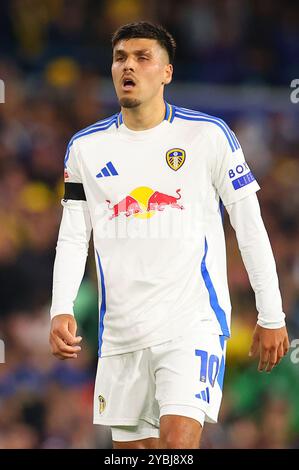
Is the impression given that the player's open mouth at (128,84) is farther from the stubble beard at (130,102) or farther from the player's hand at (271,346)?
the player's hand at (271,346)

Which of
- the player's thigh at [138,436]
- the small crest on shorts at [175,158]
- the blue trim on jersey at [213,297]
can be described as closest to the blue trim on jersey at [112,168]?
the small crest on shorts at [175,158]

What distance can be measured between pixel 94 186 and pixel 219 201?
1.83 feet

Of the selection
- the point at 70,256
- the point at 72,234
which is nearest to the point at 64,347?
the point at 70,256

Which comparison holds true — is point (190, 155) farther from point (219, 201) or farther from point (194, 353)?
point (194, 353)

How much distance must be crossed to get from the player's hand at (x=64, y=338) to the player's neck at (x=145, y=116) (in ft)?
2.95

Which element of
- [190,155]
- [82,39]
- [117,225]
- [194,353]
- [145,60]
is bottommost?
[194,353]

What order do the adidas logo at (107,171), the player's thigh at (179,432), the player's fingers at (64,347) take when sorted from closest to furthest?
the player's thigh at (179,432) < the player's fingers at (64,347) < the adidas logo at (107,171)

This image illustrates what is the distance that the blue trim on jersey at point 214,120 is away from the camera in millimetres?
4434

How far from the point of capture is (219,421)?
7191mm

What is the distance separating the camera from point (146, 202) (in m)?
4.39

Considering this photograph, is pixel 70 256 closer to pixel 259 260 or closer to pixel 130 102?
pixel 130 102

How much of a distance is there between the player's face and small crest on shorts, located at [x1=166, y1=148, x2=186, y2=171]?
26 centimetres

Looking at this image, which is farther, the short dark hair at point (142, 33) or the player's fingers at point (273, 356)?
the short dark hair at point (142, 33)

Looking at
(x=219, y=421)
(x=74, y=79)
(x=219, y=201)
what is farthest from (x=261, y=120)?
(x=219, y=201)
